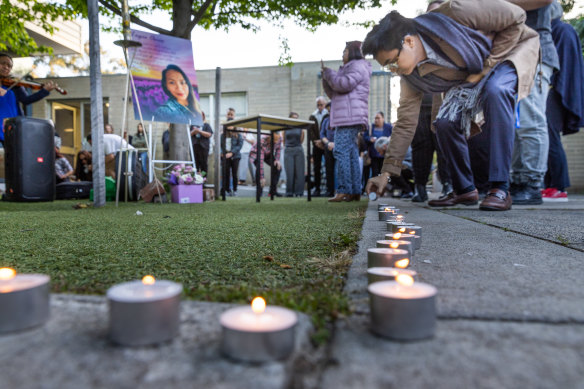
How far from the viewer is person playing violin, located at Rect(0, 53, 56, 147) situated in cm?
486

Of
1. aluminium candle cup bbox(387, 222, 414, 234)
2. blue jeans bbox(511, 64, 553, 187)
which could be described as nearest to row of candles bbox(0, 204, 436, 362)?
aluminium candle cup bbox(387, 222, 414, 234)

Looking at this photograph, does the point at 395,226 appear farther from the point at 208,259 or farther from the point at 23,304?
the point at 23,304

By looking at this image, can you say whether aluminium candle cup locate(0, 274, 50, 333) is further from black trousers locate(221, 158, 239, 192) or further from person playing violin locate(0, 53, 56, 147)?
black trousers locate(221, 158, 239, 192)

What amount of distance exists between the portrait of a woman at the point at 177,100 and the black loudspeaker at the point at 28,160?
132 centimetres

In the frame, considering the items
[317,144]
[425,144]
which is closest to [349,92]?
[425,144]

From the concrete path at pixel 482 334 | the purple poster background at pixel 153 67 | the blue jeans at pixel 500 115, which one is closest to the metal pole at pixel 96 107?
the purple poster background at pixel 153 67

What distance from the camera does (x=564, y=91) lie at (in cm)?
404

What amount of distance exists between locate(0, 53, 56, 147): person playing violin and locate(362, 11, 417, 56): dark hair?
12.8ft

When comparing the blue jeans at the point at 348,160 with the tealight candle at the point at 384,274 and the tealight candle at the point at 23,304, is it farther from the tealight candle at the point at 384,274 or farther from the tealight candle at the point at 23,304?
the tealight candle at the point at 23,304

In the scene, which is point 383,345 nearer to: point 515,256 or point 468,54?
point 515,256

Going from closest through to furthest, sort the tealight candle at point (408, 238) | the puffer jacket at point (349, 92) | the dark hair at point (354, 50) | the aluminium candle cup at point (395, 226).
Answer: the tealight candle at point (408, 238)
the aluminium candle cup at point (395, 226)
the puffer jacket at point (349, 92)
the dark hair at point (354, 50)

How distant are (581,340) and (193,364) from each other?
470 mm

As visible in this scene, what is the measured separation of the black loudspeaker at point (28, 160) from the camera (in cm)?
441

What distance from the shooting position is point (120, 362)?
439mm
